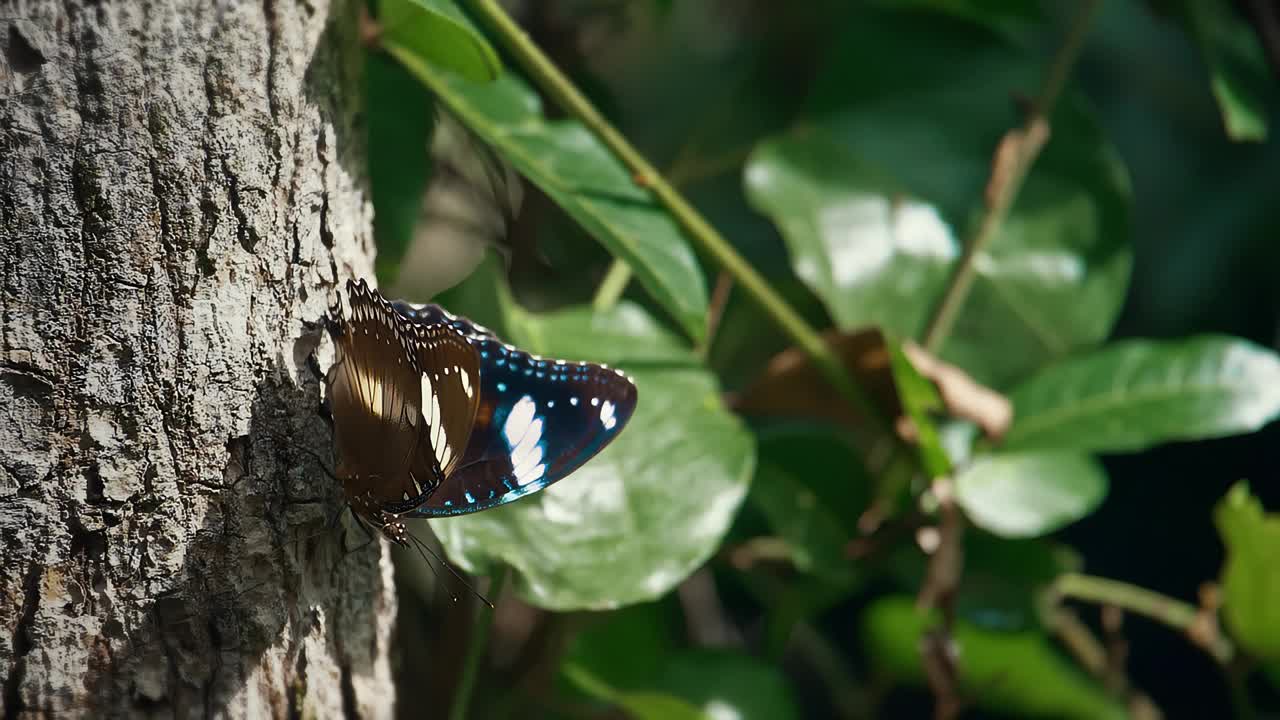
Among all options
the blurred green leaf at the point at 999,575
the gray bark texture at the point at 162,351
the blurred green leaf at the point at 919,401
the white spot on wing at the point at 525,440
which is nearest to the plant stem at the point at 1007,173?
the blurred green leaf at the point at 919,401

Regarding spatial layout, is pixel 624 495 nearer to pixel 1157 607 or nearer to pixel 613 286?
pixel 613 286

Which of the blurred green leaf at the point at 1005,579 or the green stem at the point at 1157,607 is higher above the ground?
the blurred green leaf at the point at 1005,579

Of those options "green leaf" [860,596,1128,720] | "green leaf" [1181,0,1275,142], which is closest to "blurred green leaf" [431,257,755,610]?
"green leaf" [860,596,1128,720]

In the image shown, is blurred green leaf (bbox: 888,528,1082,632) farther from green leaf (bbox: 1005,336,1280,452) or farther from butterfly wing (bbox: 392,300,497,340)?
butterfly wing (bbox: 392,300,497,340)

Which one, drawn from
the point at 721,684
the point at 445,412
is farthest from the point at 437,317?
the point at 721,684

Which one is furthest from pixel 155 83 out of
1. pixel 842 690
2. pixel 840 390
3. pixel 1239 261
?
pixel 1239 261

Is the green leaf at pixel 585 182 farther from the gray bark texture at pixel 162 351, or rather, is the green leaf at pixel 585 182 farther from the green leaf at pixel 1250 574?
the green leaf at pixel 1250 574
